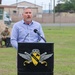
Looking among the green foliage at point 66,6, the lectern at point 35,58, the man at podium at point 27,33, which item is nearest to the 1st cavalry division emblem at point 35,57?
the lectern at point 35,58

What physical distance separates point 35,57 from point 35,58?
17mm

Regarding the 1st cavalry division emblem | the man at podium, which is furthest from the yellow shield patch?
the man at podium

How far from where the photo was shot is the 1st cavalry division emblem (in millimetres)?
6188

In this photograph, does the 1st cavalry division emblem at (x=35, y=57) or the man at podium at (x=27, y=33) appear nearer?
the 1st cavalry division emblem at (x=35, y=57)

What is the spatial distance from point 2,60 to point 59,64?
2.43m

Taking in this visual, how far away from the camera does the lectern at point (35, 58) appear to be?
6168 mm

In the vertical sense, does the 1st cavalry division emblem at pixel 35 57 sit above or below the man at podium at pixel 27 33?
below

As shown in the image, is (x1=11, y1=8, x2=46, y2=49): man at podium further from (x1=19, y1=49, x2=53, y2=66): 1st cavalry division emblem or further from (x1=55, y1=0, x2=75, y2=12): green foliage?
(x1=55, y1=0, x2=75, y2=12): green foliage

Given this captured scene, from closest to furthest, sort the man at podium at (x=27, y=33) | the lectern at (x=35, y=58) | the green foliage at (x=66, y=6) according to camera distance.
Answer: the lectern at (x=35, y=58), the man at podium at (x=27, y=33), the green foliage at (x=66, y=6)

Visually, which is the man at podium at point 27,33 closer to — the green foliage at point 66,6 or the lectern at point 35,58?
the lectern at point 35,58

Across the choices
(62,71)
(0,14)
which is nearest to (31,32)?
(62,71)

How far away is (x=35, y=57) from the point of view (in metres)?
6.21

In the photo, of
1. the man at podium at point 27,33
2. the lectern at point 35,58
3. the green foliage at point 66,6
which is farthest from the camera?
the green foliage at point 66,6

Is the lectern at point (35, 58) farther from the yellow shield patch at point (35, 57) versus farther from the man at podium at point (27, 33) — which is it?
the man at podium at point (27, 33)
